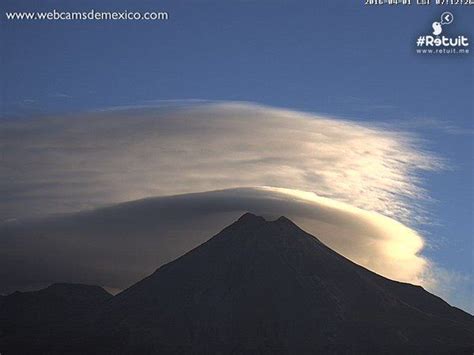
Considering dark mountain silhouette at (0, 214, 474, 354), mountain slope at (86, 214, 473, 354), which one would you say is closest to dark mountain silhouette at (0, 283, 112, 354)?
dark mountain silhouette at (0, 214, 474, 354)

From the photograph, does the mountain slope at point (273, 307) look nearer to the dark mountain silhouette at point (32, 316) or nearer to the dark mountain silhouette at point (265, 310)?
the dark mountain silhouette at point (265, 310)

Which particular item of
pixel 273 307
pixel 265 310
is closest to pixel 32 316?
pixel 265 310

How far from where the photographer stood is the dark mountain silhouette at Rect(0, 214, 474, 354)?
13425 cm

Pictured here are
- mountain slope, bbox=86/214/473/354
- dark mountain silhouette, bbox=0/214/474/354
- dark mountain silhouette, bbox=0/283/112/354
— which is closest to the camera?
dark mountain silhouette, bbox=0/283/112/354

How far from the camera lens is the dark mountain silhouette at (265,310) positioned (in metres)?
134

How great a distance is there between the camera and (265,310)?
151 m

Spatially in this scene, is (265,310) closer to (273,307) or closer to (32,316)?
(273,307)

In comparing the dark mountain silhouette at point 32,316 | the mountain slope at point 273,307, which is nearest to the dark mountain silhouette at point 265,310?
the mountain slope at point 273,307

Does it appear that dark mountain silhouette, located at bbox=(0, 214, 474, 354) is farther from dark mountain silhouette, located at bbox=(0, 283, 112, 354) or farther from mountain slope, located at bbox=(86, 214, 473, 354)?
dark mountain silhouette, located at bbox=(0, 283, 112, 354)

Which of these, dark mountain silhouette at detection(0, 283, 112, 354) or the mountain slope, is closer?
dark mountain silhouette at detection(0, 283, 112, 354)

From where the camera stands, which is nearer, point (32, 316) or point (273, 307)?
point (273, 307)

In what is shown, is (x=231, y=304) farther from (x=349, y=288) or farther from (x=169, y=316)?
(x=349, y=288)

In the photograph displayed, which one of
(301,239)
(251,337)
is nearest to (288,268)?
(301,239)

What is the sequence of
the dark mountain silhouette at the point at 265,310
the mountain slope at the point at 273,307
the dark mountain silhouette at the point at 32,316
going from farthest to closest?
1. the mountain slope at the point at 273,307
2. the dark mountain silhouette at the point at 265,310
3. the dark mountain silhouette at the point at 32,316
